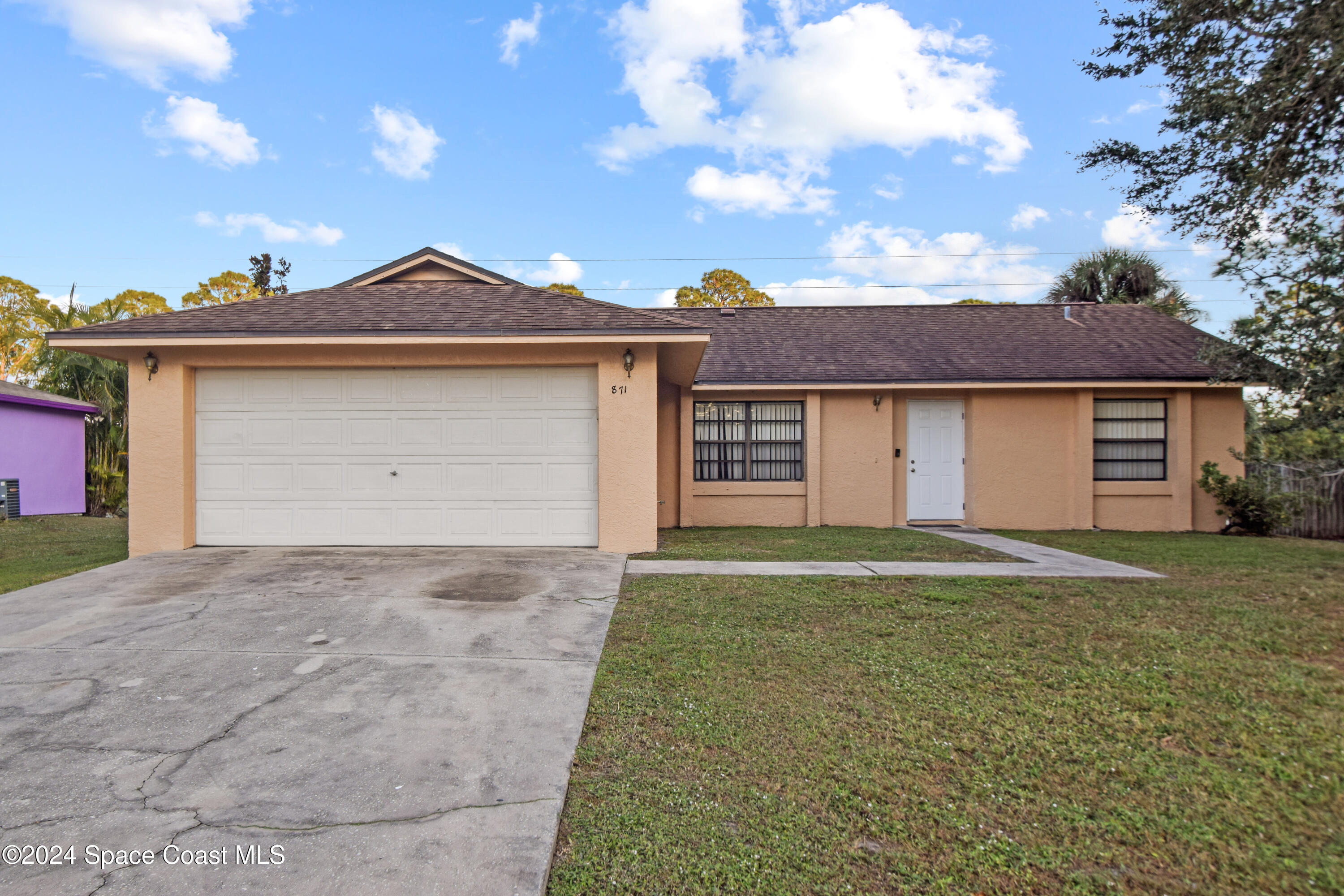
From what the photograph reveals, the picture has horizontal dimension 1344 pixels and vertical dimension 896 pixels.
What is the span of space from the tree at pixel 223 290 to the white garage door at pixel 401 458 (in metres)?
23.5

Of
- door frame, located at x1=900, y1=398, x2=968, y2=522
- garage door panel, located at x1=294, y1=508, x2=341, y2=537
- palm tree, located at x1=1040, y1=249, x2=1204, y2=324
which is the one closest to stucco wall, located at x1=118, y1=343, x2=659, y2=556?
garage door panel, located at x1=294, y1=508, x2=341, y2=537

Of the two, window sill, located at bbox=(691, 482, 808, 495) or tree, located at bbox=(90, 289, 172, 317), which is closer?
window sill, located at bbox=(691, 482, 808, 495)

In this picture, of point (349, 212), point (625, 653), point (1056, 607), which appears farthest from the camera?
point (349, 212)

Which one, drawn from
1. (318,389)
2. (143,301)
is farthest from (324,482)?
(143,301)

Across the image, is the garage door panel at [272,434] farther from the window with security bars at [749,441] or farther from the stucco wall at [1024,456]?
the stucco wall at [1024,456]

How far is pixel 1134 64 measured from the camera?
860 centimetres

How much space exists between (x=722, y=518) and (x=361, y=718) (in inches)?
349

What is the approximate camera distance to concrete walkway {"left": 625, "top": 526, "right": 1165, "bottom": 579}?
6750 mm

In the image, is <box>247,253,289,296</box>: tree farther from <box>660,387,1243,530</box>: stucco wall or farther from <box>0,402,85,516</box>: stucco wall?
<box>660,387,1243,530</box>: stucco wall

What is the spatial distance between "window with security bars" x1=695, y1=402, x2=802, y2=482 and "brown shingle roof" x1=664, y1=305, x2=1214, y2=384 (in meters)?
0.67

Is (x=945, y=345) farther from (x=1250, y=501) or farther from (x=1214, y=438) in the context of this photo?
(x=1250, y=501)

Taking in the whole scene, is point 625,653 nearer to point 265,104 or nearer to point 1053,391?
point 1053,391

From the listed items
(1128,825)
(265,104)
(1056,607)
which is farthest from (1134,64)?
(265,104)

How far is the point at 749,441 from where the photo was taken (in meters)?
11.8
